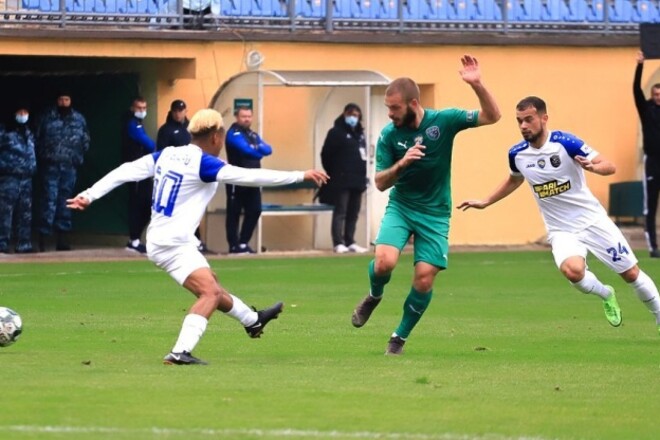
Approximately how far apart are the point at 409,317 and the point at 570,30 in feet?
58.5

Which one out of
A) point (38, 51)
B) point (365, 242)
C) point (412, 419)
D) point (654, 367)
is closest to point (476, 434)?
point (412, 419)

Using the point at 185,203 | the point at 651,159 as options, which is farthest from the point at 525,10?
the point at 185,203

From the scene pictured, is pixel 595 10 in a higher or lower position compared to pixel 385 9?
lower

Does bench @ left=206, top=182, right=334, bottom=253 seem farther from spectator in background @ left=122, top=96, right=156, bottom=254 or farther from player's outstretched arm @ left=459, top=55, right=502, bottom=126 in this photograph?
player's outstretched arm @ left=459, top=55, right=502, bottom=126

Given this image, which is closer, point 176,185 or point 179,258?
point 176,185

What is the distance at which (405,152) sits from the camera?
12.1m

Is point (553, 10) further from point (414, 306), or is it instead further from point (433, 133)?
point (414, 306)

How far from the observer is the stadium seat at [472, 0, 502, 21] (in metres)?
28.6

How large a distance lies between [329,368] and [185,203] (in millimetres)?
1504

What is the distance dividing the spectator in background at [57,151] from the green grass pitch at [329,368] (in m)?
4.43

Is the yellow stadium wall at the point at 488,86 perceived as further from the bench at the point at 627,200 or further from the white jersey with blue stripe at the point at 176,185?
the white jersey with blue stripe at the point at 176,185

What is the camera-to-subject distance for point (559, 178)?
43.6ft

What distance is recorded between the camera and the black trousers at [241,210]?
24781mm

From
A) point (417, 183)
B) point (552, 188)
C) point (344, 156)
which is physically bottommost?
point (344, 156)
